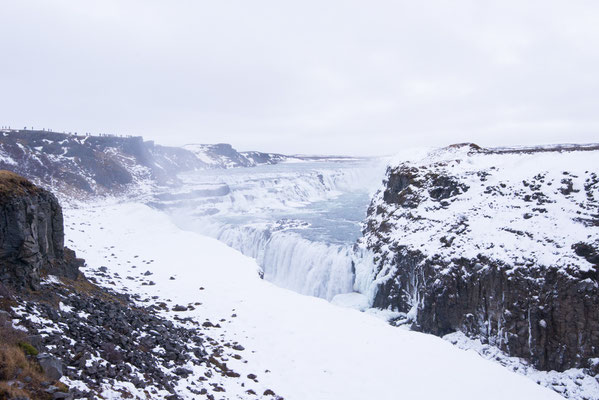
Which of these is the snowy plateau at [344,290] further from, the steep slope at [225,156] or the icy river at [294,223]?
the steep slope at [225,156]

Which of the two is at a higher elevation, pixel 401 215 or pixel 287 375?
pixel 401 215

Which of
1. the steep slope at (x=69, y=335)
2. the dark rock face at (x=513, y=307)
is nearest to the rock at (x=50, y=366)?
the steep slope at (x=69, y=335)

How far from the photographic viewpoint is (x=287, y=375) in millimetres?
10516

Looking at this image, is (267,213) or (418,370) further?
(267,213)

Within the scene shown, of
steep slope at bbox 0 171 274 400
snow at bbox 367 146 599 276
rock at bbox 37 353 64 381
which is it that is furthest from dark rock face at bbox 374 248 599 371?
rock at bbox 37 353 64 381

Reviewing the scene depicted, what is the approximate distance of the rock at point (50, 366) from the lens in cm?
581

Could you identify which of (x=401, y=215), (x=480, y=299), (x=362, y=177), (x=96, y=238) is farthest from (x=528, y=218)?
(x=362, y=177)

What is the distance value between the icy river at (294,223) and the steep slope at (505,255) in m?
4.19

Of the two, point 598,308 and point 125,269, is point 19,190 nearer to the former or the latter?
point 125,269

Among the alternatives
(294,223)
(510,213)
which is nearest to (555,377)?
→ (510,213)

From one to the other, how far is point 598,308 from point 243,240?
3139 cm

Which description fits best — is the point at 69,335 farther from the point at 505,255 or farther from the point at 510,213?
A: the point at 510,213

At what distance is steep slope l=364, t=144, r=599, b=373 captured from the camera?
607 inches

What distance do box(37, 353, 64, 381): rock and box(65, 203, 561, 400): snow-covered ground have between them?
288cm
